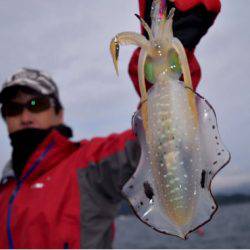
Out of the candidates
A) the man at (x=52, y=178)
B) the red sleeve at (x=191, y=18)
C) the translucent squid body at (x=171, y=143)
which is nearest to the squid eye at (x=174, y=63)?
the translucent squid body at (x=171, y=143)

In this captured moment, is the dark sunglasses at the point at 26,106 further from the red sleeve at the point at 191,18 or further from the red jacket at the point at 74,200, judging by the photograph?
the red sleeve at the point at 191,18

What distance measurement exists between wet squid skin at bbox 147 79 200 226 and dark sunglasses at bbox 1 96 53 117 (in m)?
2.79

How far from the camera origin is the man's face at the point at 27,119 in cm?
385

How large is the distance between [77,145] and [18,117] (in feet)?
1.93

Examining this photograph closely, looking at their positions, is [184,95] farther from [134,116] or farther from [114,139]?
[114,139]

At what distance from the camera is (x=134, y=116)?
132 centimetres

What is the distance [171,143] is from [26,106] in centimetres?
288

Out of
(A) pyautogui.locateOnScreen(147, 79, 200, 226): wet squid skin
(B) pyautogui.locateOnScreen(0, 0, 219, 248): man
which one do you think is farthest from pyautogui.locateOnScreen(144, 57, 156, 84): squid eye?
(B) pyautogui.locateOnScreen(0, 0, 219, 248): man

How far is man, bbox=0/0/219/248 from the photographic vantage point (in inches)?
133

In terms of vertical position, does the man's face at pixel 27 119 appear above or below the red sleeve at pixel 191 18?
below

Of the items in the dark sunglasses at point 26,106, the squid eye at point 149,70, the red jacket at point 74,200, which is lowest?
the red jacket at point 74,200

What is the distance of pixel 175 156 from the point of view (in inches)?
47.6

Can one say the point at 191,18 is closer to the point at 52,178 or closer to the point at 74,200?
the point at 74,200

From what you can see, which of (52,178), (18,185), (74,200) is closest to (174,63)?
(74,200)
